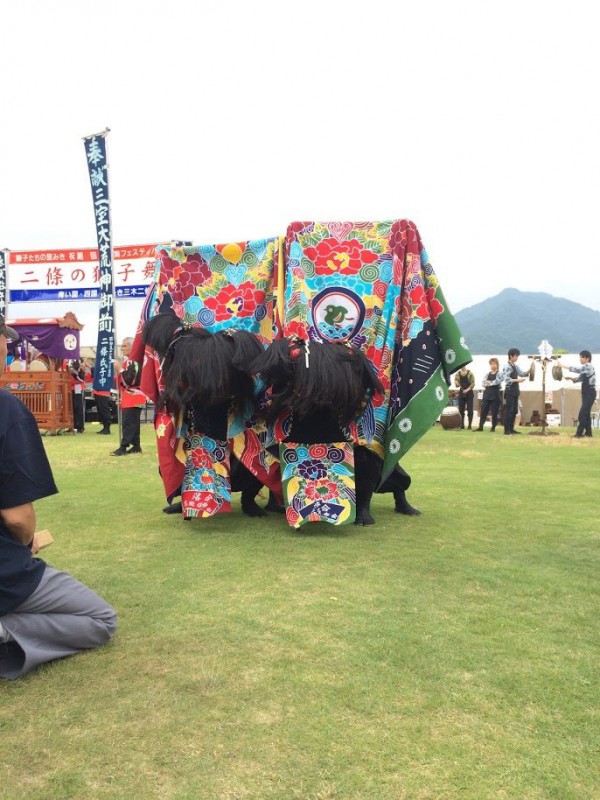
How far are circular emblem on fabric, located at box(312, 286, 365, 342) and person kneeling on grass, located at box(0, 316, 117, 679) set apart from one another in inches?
104

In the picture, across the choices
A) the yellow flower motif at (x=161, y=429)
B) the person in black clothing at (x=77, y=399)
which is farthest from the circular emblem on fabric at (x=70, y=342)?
the yellow flower motif at (x=161, y=429)

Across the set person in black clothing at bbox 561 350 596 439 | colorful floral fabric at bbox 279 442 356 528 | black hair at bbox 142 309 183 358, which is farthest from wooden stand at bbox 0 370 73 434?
person in black clothing at bbox 561 350 596 439

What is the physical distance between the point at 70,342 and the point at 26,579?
1326 centimetres

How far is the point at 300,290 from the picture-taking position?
4840 millimetres

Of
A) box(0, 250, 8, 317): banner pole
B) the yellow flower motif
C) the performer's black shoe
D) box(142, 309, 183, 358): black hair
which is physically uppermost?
box(0, 250, 8, 317): banner pole

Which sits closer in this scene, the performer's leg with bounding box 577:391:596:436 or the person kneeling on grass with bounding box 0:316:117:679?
the person kneeling on grass with bounding box 0:316:117:679

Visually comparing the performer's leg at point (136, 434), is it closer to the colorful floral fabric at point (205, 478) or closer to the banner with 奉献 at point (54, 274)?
the colorful floral fabric at point (205, 478)

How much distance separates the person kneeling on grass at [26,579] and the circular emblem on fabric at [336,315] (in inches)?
104

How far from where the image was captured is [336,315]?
4859 millimetres

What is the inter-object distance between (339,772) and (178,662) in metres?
0.89

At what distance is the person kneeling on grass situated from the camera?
229 centimetres

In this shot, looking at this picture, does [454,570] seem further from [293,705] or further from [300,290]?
[300,290]

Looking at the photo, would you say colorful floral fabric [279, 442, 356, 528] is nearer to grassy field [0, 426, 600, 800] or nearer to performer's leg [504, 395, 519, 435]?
grassy field [0, 426, 600, 800]

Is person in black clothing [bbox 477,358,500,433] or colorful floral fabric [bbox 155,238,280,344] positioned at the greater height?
colorful floral fabric [bbox 155,238,280,344]
